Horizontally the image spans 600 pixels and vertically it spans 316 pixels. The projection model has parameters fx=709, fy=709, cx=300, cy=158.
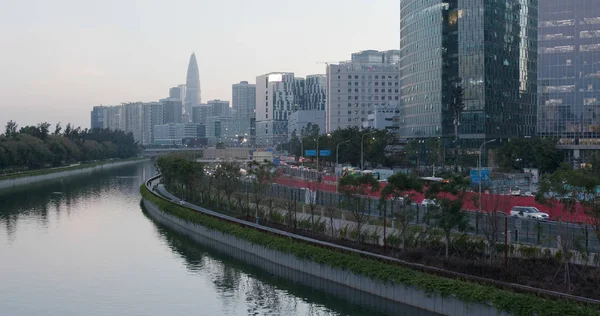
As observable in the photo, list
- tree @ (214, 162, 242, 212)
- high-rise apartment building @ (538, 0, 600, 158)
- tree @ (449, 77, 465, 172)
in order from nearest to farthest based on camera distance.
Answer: tree @ (214, 162, 242, 212)
high-rise apartment building @ (538, 0, 600, 158)
tree @ (449, 77, 465, 172)

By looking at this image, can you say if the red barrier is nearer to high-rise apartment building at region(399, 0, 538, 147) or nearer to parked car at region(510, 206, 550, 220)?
parked car at region(510, 206, 550, 220)

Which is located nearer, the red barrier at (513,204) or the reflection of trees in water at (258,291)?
the reflection of trees in water at (258,291)

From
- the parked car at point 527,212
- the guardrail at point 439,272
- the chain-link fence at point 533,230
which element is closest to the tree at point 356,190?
the chain-link fence at point 533,230

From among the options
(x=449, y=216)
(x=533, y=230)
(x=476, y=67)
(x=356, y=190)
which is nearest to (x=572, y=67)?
(x=476, y=67)

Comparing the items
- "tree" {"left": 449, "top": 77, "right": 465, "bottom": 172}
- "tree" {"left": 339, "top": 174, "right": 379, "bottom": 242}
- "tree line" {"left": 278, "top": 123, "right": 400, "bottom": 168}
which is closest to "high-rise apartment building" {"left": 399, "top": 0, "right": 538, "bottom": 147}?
"tree" {"left": 449, "top": 77, "right": 465, "bottom": 172}

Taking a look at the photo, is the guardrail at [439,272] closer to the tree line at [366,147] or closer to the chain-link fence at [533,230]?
the chain-link fence at [533,230]

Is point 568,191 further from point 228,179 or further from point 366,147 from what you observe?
point 366,147
